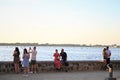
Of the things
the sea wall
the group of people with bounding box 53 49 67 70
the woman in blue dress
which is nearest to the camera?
the woman in blue dress

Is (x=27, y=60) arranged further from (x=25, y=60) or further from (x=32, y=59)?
(x=32, y=59)

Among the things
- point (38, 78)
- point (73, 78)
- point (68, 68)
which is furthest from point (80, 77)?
point (68, 68)

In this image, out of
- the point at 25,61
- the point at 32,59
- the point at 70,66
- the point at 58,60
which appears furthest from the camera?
the point at 70,66

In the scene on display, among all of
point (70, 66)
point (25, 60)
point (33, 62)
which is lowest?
point (70, 66)

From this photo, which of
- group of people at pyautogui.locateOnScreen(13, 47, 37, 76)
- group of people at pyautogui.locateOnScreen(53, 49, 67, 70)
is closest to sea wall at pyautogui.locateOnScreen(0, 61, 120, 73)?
group of people at pyautogui.locateOnScreen(53, 49, 67, 70)

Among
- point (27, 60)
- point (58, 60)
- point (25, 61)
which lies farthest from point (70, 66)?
point (25, 61)

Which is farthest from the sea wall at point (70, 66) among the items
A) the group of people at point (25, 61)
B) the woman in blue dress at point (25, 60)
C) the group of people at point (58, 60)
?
the woman in blue dress at point (25, 60)

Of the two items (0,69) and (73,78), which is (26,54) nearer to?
(0,69)

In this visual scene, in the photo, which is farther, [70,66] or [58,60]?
[70,66]

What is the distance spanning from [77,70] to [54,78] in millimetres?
5102

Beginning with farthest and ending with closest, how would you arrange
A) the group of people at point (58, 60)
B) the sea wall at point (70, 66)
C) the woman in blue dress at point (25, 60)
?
the group of people at point (58, 60) < the sea wall at point (70, 66) < the woman in blue dress at point (25, 60)

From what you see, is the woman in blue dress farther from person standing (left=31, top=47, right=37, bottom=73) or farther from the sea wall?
the sea wall

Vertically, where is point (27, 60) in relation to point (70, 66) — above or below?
above

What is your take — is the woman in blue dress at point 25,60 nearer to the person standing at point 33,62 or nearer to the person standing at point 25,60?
the person standing at point 25,60
